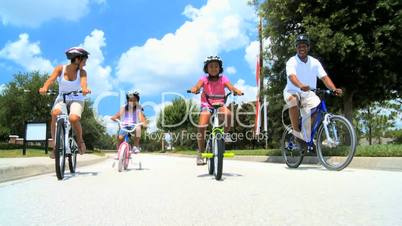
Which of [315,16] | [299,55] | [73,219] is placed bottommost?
[73,219]

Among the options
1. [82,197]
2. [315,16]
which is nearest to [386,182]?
[82,197]

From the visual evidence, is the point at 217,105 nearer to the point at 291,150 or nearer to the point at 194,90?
the point at 194,90

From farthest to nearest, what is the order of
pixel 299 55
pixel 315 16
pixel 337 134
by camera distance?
pixel 315 16 → pixel 299 55 → pixel 337 134

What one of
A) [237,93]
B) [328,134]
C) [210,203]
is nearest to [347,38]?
[328,134]

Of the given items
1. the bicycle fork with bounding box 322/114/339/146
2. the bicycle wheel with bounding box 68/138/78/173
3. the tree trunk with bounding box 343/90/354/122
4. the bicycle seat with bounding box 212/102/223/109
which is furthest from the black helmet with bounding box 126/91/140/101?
the tree trunk with bounding box 343/90/354/122

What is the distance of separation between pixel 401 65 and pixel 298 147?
26.3 ft

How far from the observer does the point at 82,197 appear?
4.80 m

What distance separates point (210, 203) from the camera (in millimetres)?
4234

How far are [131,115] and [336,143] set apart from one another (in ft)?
15.2

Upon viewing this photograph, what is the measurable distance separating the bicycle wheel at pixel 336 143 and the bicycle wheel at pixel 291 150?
2.64 ft

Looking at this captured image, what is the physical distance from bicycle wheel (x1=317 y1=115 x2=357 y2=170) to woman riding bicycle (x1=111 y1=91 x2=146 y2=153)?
4.04 meters

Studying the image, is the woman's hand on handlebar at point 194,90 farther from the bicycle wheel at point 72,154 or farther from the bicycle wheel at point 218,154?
the bicycle wheel at point 72,154

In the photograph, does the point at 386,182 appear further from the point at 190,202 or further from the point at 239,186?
the point at 190,202

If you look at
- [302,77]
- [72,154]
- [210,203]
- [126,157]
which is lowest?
[210,203]
